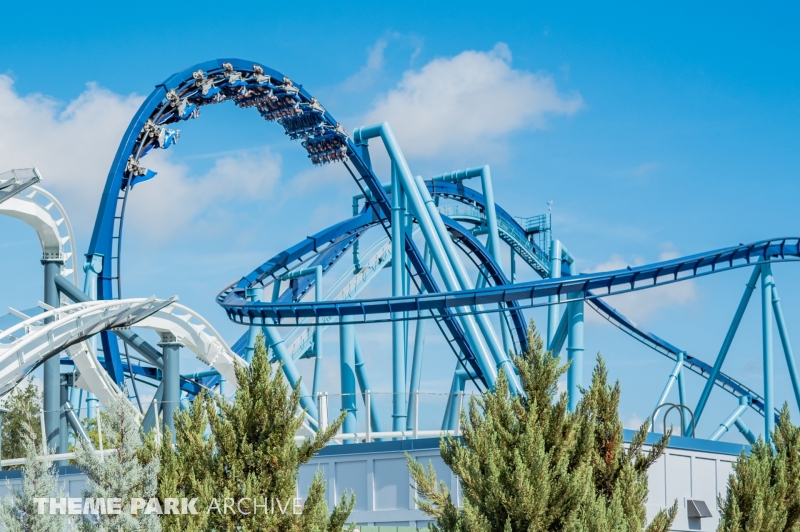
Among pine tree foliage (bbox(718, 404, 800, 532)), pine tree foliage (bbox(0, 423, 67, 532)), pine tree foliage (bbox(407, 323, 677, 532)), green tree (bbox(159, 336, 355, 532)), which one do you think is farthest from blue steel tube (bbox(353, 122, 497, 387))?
pine tree foliage (bbox(0, 423, 67, 532))

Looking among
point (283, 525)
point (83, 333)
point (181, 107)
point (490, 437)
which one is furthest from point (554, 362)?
point (181, 107)

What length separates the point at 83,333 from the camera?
15.4 m

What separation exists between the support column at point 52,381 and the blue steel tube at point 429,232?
6912mm

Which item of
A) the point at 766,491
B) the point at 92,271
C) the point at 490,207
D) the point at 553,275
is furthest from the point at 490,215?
the point at 766,491

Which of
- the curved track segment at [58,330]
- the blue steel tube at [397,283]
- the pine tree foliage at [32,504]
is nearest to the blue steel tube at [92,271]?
the curved track segment at [58,330]

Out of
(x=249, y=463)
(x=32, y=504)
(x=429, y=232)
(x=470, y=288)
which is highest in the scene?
(x=429, y=232)

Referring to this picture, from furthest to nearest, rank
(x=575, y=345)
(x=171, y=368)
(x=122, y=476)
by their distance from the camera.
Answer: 1. (x=575, y=345)
2. (x=171, y=368)
3. (x=122, y=476)

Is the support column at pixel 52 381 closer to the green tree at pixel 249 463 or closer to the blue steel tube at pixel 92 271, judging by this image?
the blue steel tube at pixel 92 271

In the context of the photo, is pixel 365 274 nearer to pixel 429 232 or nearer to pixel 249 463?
pixel 429 232

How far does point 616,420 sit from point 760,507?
2.25 m

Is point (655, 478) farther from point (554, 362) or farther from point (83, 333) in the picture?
point (83, 333)

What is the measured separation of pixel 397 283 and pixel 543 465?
12.5 metres

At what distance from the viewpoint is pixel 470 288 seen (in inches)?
827

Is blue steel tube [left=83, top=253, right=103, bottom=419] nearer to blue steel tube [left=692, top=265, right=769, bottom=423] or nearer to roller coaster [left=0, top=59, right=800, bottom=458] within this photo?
roller coaster [left=0, top=59, right=800, bottom=458]
